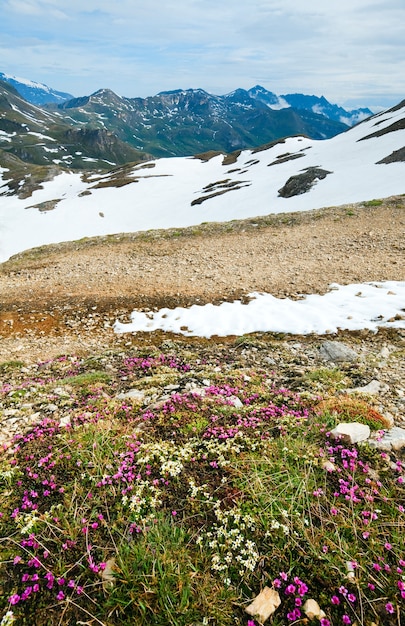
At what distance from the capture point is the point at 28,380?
8500 millimetres

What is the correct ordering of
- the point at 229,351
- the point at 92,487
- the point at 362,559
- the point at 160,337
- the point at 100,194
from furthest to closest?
the point at 100,194
the point at 160,337
the point at 229,351
the point at 92,487
the point at 362,559

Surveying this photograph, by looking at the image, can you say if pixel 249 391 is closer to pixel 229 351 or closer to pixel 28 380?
pixel 229 351

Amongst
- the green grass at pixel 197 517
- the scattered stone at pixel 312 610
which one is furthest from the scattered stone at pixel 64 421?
the scattered stone at pixel 312 610

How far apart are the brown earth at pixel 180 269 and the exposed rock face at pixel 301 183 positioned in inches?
1107

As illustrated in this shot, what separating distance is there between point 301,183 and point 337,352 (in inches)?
1994

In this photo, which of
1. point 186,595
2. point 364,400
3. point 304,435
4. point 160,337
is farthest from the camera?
point 160,337

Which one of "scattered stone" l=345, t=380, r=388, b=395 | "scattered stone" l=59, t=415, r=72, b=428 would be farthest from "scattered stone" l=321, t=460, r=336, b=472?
"scattered stone" l=59, t=415, r=72, b=428

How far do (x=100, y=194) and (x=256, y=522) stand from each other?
8651cm

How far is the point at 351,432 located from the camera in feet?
16.3

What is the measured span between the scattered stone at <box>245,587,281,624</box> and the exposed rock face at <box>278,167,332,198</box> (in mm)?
53568

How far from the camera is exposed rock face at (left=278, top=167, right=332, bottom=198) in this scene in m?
52.1

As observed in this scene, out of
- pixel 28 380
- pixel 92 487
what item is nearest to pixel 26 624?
pixel 92 487

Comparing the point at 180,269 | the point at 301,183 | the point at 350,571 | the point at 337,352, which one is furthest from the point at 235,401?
the point at 301,183

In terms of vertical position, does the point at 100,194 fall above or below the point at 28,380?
above
